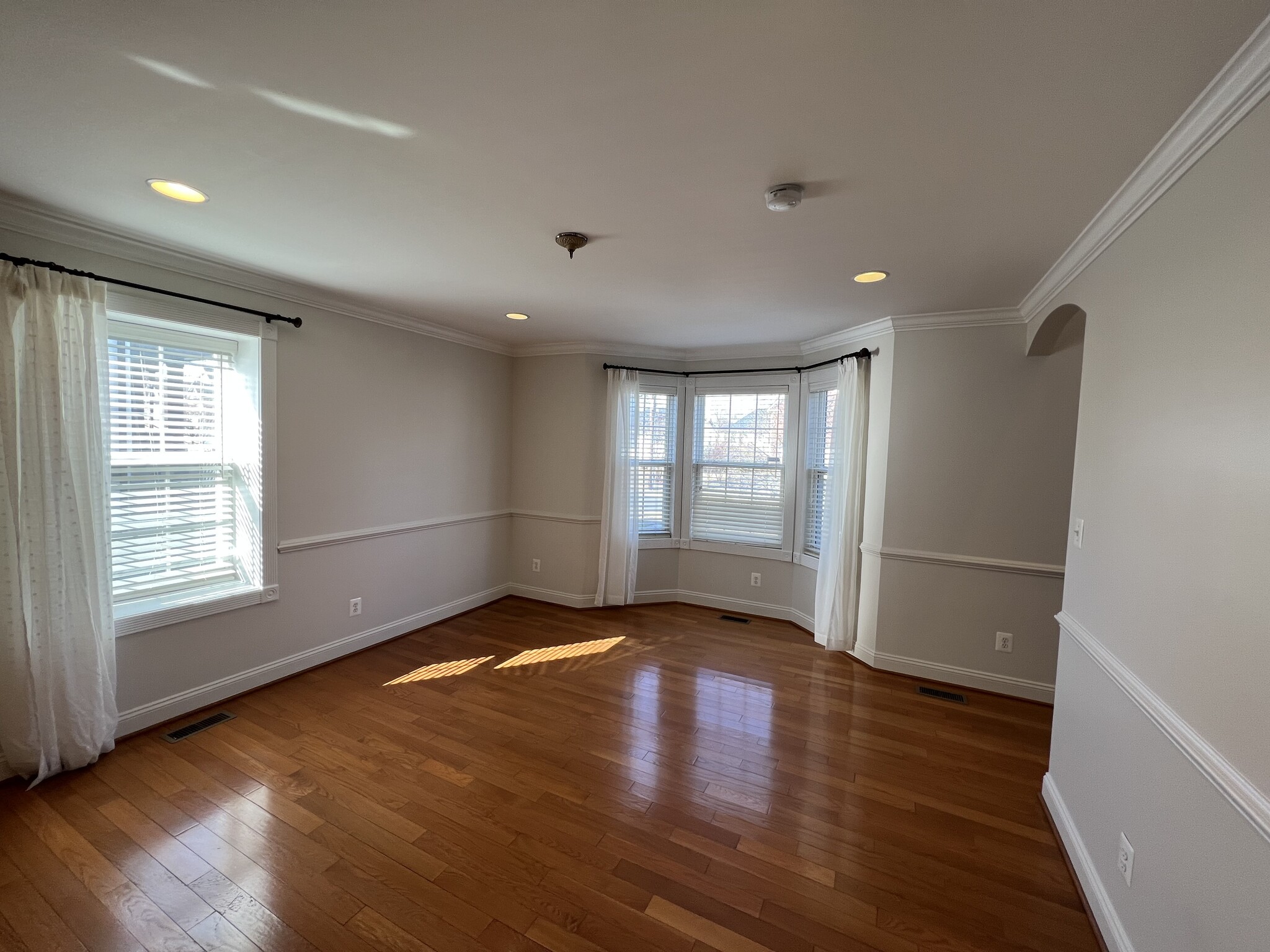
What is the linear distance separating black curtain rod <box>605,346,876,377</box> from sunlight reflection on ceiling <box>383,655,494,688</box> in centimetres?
267

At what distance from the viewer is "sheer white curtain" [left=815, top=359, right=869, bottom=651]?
379cm

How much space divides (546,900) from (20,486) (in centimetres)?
269

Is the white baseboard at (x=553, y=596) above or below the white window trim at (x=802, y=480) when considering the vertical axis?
below

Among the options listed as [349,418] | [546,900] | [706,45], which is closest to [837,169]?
[706,45]

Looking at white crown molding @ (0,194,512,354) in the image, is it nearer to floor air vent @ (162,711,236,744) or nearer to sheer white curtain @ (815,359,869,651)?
floor air vent @ (162,711,236,744)

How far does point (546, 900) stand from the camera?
1.73 meters

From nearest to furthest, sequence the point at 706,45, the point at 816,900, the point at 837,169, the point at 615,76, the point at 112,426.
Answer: the point at 706,45
the point at 615,76
the point at 837,169
the point at 816,900
the point at 112,426

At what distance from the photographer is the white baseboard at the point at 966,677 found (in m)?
3.24

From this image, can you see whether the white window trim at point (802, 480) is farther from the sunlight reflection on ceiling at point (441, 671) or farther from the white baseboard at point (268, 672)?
the white baseboard at point (268, 672)

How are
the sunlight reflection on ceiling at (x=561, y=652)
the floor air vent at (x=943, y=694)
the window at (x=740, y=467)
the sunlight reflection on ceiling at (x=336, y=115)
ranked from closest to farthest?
the sunlight reflection on ceiling at (x=336, y=115), the floor air vent at (x=943, y=694), the sunlight reflection on ceiling at (x=561, y=652), the window at (x=740, y=467)

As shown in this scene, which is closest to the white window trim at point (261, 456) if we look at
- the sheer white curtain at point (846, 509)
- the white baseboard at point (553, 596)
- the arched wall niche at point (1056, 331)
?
the white baseboard at point (553, 596)

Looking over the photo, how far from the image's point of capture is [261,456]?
3.03m

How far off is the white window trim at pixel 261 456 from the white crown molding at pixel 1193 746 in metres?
4.03

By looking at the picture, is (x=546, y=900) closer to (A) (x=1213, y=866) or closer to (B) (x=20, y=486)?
(A) (x=1213, y=866)
